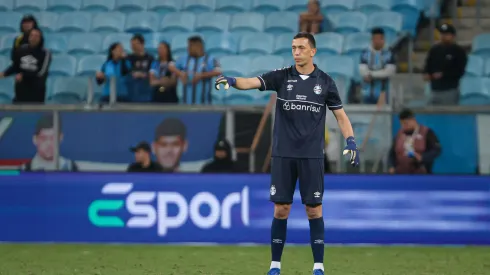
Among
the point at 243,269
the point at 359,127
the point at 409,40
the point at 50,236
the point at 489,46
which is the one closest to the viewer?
the point at 243,269

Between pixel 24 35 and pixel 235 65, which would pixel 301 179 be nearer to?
pixel 24 35

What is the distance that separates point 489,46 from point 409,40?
78.0 inches

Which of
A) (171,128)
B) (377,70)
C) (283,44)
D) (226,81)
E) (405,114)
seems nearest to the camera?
(226,81)

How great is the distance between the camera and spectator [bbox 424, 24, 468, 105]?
12281mm

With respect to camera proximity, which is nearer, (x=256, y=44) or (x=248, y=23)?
(x=256, y=44)

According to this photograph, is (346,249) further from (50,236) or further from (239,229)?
(50,236)

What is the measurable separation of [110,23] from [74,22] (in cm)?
62

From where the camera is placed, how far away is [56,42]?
54.9ft

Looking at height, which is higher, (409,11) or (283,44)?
(409,11)

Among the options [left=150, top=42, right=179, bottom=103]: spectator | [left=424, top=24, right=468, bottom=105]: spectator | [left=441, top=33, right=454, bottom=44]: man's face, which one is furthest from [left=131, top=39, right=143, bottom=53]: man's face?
[left=441, top=33, right=454, bottom=44]: man's face

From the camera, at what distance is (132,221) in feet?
39.9

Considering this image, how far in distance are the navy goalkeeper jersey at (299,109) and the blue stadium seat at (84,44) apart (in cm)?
875

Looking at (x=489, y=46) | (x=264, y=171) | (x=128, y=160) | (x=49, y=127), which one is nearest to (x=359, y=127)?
(x=264, y=171)

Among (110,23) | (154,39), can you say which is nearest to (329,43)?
(154,39)
